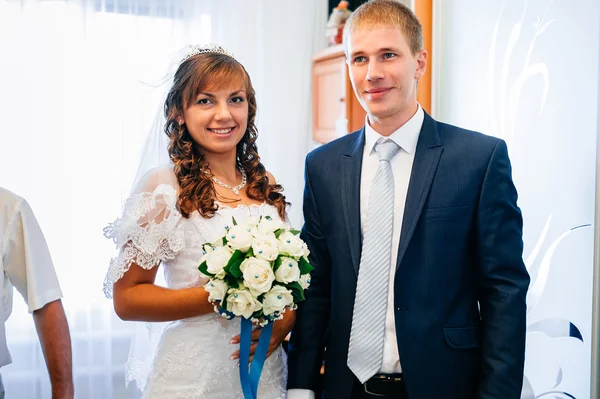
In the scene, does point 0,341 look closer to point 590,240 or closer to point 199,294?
point 199,294

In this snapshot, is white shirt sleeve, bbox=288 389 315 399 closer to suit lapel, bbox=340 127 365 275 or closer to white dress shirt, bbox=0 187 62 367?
suit lapel, bbox=340 127 365 275

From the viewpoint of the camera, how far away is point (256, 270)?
1727 millimetres

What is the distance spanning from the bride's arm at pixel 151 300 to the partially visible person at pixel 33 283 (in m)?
0.29

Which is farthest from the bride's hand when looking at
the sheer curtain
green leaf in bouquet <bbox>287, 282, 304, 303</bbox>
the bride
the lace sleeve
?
the sheer curtain

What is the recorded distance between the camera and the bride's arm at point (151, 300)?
1.94 metres

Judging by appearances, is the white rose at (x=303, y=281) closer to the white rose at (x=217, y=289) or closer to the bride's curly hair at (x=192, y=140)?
the white rose at (x=217, y=289)

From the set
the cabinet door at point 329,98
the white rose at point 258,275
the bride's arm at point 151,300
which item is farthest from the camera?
the cabinet door at point 329,98

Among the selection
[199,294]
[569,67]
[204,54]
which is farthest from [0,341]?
[569,67]

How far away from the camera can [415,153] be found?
198 cm

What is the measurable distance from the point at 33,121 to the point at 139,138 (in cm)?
69

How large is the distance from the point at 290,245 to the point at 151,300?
0.49 meters

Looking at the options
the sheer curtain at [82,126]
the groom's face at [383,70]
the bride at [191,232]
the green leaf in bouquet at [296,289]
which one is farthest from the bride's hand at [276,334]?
the sheer curtain at [82,126]

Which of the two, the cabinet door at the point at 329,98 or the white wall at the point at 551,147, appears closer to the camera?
the white wall at the point at 551,147

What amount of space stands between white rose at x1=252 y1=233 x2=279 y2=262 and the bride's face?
0.49m
